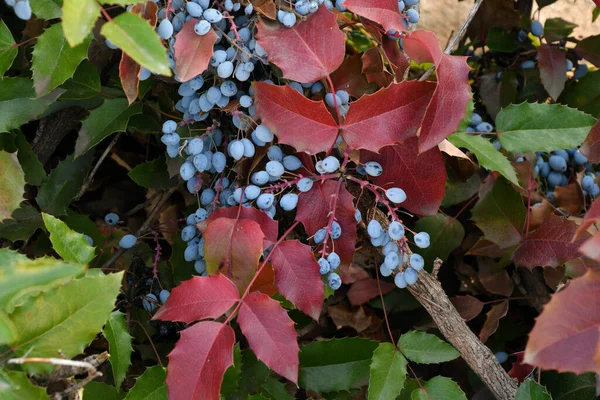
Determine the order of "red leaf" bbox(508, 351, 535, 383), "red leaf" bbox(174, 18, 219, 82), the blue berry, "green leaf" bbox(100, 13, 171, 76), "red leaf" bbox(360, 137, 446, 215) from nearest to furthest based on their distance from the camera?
1. "green leaf" bbox(100, 13, 171, 76)
2. "red leaf" bbox(174, 18, 219, 82)
3. "red leaf" bbox(360, 137, 446, 215)
4. "red leaf" bbox(508, 351, 535, 383)
5. the blue berry

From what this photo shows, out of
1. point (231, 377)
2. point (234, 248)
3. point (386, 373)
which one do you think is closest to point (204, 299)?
point (234, 248)

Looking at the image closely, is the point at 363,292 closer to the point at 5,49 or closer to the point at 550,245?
the point at 550,245

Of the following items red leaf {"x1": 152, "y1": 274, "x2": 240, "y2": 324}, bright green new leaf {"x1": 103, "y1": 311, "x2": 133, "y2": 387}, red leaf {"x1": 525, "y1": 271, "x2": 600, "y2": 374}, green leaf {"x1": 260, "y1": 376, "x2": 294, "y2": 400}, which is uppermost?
red leaf {"x1": 525, "y1": 271, "x2": 600, "y2": 374}

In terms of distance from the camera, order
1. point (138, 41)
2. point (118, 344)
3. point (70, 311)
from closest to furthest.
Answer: point (138, 41)
point (70, 311)
point (118, 344)

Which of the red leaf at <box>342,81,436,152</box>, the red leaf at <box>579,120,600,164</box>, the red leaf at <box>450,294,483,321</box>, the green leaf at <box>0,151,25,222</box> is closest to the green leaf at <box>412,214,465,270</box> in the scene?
the red leaf at <box>450,294,483,321</box>

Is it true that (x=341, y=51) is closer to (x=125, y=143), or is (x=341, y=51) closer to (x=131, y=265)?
(x=131, y=265)

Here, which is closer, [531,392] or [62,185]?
[531,392]

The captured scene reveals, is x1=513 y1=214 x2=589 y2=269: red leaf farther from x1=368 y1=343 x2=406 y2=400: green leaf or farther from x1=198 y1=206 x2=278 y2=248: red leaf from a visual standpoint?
x1=198 y1=206 x2=278 y2=248: red leaf
